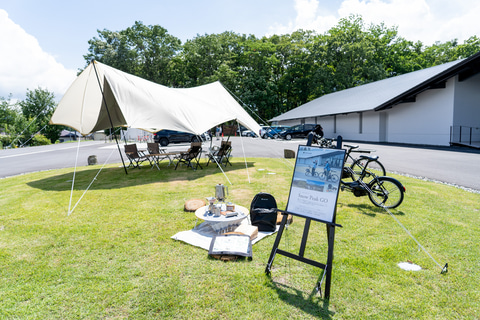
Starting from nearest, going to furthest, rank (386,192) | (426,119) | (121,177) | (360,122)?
(386,192)
(121,177)
(426,119)
(360,122)

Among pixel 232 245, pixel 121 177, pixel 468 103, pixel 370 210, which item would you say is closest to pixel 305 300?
pixel 232 245

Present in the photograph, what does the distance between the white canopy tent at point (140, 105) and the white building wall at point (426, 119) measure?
12981 millimetres

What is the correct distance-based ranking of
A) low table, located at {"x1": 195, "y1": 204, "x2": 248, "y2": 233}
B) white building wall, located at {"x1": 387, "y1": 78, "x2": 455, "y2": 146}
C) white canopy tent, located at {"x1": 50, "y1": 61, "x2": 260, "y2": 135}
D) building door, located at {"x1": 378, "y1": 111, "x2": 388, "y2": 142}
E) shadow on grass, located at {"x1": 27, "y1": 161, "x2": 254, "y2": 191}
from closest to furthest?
low table, located at {"x1": 195, "y1": 204, "x2": 248, "y2": 233} < shadow on grass, located at {"x1": 27, "y1": 161, "x2": 254, "y2": 191} < white canopy tent, located at {"x1": 50, "y1": 61, "x2": 260, "y2": 135} < white building wall, located at {"x1": 387, "y1": 78, "x2": 455, "y2": 146} < building door, located at {"x1": 378, "y1": 111, "x2": 388, "y2": 142}

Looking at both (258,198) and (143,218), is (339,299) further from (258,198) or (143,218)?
(143,218)

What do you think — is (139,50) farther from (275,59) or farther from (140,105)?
(140,105)

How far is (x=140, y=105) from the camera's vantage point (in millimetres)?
7738

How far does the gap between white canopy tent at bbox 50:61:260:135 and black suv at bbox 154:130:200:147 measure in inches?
387

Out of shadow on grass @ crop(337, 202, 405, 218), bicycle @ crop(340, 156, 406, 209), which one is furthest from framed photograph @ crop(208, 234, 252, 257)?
shadow on grass @ crop(337, 202, 405, 218)

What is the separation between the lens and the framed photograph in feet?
10.4

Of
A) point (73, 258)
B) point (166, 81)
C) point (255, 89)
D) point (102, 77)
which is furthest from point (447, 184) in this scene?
point (166, 81)

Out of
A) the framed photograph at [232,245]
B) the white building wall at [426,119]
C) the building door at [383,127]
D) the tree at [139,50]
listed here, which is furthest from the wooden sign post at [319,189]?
the tree at [139,50]

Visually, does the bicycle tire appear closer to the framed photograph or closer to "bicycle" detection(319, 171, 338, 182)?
"bicycle" detection(319, 171, 338, 182)

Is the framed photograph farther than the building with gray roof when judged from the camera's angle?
No

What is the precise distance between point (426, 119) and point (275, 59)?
26.3m
